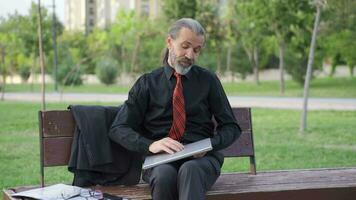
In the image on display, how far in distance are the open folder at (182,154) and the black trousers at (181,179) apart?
0.13ft

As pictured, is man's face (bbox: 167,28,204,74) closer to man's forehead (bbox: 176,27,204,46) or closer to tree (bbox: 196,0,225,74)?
man's forehead (bbox: 176,27,204,46)

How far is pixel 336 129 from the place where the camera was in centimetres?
1148

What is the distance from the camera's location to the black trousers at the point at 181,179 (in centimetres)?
349

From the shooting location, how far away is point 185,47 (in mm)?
3764

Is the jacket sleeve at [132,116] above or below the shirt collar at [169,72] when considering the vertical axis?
below

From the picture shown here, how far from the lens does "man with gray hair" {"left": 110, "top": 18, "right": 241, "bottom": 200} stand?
3.75 meters

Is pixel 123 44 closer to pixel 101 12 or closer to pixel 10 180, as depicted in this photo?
pixel 10 180

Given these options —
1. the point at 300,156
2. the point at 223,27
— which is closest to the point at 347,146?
the point at 300,156

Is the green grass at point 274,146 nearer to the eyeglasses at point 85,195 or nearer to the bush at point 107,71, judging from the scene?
the eyeglasses at point 85,195

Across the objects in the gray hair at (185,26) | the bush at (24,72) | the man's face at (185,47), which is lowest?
the bush at (24,72)

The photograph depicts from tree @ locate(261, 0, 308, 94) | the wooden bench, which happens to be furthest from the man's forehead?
tree @ locate(261, 0, 308, 94)

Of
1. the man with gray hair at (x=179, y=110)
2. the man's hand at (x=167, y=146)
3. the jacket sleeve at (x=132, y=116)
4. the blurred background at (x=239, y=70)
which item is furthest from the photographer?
the blurred background at (x=239, y=70)

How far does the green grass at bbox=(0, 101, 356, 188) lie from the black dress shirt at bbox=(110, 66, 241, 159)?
2744mm

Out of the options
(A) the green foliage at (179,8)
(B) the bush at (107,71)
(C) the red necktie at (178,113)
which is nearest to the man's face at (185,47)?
(C) the red necktie at (178,113)
